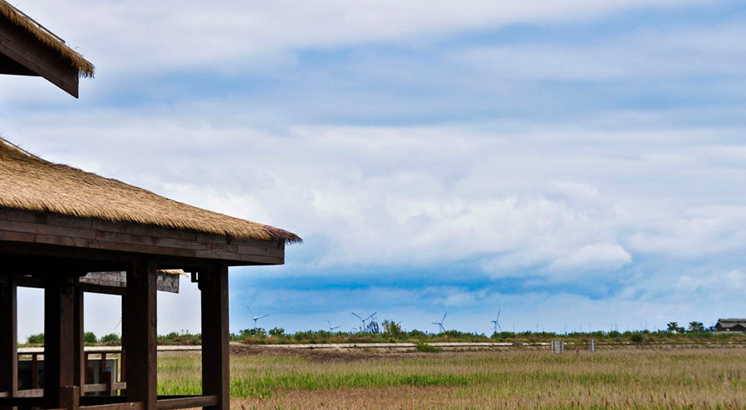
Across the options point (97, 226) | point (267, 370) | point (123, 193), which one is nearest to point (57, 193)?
point (97, 226)

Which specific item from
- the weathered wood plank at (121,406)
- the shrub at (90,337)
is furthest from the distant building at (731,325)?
the weathered wood plank at (121,406)

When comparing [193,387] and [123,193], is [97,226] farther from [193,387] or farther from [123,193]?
[193,387]

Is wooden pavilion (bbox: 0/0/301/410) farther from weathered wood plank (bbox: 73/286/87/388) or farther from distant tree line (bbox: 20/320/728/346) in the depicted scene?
distant tree line (bbox: 20/320/728/346)

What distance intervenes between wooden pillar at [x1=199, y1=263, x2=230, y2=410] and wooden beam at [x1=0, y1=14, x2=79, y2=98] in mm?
2668

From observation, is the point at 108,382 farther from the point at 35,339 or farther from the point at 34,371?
the point at 35,339

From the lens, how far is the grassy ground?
1670cm

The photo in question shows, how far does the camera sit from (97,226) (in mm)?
7492

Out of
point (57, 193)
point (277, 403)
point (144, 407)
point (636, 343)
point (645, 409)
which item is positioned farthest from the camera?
point (636, 343)

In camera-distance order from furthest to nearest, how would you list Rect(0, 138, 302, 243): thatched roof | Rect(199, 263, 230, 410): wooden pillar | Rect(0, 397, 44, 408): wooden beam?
1. Rect(0, 397, 44, 408): wooden beam
2. Rect(199, 263, 230, 410): wooden pillar
3. Rect(0, 138, 302, 243): thatched roof

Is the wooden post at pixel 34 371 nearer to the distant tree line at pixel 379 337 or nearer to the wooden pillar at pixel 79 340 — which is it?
the wooden pillar at pixel 79 340

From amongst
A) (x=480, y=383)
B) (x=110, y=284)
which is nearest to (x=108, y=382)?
(x=110, y=284)

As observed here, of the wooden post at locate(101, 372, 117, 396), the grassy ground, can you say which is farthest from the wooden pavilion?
the grassy ground

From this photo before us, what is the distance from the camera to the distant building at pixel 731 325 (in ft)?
327

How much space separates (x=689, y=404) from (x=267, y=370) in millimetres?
16133
